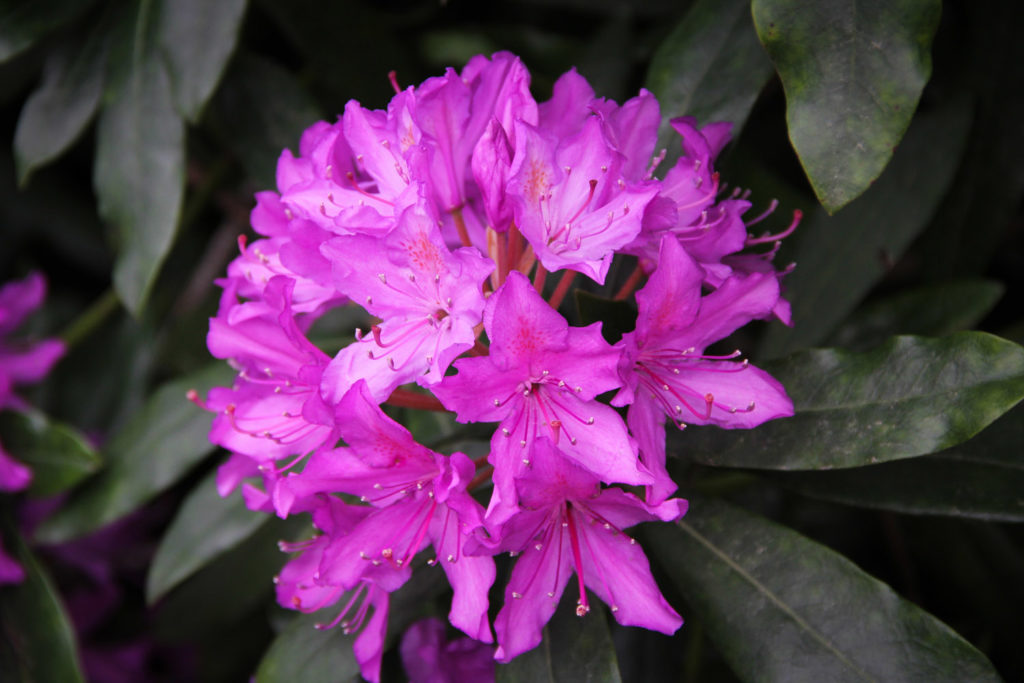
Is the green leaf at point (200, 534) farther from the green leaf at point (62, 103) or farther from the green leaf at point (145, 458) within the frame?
the green leaf at point (62, 103)

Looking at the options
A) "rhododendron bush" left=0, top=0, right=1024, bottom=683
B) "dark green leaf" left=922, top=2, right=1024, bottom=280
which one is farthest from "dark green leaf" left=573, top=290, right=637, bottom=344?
"dark green leaf" left=922, top=2, right=1024, bottom=280

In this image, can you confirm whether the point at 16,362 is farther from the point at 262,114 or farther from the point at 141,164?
the point at 262,114

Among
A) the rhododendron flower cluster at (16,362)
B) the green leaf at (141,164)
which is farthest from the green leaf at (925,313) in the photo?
the rhododendron flower cluster at (16,362)

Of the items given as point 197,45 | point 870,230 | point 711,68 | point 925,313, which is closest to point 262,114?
point 197,45

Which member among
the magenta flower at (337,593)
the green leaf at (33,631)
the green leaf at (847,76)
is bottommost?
the green leaf at (33,631)

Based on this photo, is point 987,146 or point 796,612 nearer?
point 796,612

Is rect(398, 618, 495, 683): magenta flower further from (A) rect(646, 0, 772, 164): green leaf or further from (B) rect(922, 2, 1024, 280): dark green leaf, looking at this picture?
(B) rect(922, 2, 1024, 280): dark green leaf

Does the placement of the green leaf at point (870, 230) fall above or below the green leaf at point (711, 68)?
below
